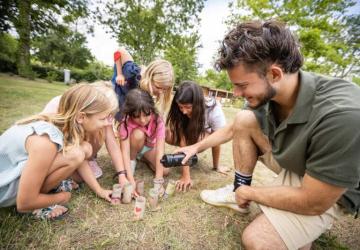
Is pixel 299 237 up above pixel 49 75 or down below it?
below

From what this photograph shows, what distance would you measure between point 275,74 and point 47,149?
1511 millimetres

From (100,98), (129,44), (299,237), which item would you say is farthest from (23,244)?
(129,44)

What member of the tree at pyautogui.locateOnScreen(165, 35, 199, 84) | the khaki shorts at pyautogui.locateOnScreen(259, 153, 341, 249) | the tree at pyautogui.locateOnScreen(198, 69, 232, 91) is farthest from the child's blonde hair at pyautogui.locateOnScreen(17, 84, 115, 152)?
the tree at pyautogui.locateOnScreen(198, 69, 232, 91)

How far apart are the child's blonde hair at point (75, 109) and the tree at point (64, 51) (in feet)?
95.9

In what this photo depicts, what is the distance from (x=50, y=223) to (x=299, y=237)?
69.0 inches

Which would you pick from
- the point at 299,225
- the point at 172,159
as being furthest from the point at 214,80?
the point at 299,225

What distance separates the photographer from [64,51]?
2852 centimetres

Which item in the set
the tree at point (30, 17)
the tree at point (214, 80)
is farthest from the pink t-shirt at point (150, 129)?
the tree at point (214, 80)

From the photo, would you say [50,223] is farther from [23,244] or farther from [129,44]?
[129,44]

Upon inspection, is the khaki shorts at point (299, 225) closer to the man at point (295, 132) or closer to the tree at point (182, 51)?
the man at point (295, 132)

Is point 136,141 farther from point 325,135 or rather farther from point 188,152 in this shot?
point 325,135

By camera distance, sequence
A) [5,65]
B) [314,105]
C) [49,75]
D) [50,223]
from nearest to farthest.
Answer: [314,105] < [50,223] < [5,65] < [49,75]

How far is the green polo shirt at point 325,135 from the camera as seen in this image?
3.71 ft

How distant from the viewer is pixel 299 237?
4.77ft
